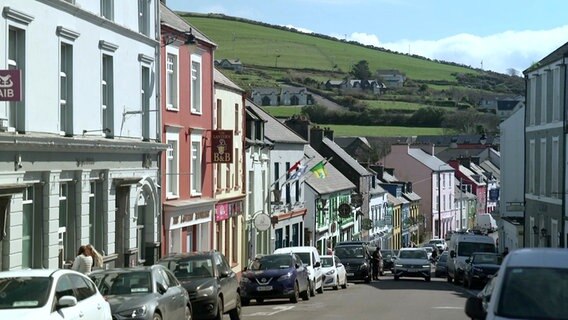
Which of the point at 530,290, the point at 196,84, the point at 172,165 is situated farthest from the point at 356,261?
the point at 530,290

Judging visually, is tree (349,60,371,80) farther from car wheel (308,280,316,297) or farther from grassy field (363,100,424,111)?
car wheel (308,280,316,297)

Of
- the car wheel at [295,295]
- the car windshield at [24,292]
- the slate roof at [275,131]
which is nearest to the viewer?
the car windshield at [24,292]

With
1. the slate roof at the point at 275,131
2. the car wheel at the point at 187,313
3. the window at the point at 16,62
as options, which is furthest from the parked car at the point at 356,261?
the car wheel at the point at 187,313

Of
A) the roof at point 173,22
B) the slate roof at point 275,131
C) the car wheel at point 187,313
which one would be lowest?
the car wheel at point 187,313

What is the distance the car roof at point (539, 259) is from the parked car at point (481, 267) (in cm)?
2936

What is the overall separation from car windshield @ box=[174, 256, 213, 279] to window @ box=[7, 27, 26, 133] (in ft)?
15.6

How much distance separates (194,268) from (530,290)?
13391 mm

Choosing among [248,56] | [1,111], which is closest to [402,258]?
[1,111]

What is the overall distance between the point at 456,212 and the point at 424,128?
38724 millimetres

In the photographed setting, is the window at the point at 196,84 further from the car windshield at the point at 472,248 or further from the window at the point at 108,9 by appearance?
the car windshield at the point at 472,248

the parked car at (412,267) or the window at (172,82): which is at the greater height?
the window at (172,82)

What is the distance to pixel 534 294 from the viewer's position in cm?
1093

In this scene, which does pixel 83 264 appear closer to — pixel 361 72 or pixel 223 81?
pixel 223 81

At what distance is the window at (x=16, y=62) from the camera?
873 inches
